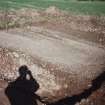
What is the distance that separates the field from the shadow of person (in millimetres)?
10759

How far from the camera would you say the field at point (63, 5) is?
716 inches

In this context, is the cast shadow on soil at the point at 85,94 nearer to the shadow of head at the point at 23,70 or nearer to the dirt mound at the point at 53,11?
the shadow of head at the point at 23,70

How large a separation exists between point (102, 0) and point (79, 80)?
15226 mm

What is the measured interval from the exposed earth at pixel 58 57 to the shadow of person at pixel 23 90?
20cm

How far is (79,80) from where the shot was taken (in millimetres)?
8266

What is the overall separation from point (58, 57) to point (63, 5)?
10.3m

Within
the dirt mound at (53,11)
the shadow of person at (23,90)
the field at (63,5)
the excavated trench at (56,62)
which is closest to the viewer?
the shadow of person at (23,90)

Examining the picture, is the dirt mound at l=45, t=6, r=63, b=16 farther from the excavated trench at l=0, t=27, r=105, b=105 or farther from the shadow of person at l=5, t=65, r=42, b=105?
the shadow of person at l=5, t=65, r=42, b=105

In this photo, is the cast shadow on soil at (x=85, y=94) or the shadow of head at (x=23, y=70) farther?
the shadow of head at (x=23, y=70)

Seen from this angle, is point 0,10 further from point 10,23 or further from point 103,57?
point 103,57

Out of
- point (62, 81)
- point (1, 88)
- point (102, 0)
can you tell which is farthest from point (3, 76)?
point (102, 0)

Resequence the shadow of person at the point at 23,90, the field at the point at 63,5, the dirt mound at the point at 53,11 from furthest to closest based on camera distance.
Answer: the field at the point at 63,5
the dirt mound at the point at 53,11
the shadow of person at the point at 23,90

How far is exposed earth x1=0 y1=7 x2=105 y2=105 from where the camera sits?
7658 millimetres

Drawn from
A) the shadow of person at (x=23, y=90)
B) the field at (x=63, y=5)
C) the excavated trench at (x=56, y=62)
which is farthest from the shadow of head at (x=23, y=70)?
the field at (x=63, y=5)
